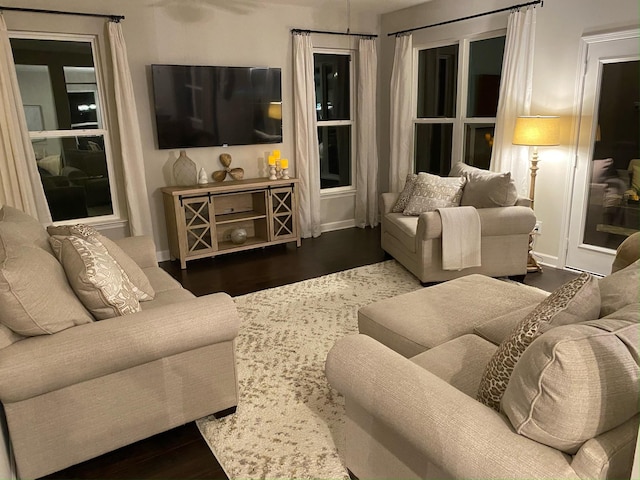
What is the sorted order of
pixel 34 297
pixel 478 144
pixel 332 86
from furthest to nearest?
pixel 332 86 < pixel 478 144 < pixel 34 297

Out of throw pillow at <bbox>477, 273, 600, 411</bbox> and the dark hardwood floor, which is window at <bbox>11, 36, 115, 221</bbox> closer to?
the dark hardwood floor

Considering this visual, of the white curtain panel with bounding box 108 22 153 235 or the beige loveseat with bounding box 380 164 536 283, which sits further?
the white curtain panel with bounding box 108 22 153 235

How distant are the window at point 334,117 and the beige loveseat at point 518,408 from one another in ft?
14.7

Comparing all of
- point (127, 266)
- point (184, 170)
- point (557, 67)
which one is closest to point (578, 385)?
point (127, 266)

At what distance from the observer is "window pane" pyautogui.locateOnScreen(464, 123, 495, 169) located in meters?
5.13

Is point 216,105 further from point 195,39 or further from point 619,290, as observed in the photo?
point 619,290

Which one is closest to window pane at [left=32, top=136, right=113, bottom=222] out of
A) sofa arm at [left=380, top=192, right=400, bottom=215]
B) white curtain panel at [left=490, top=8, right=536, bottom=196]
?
sofa arm at [left=380, top=192, right=400, bottom=215]

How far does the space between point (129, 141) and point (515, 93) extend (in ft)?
11.8

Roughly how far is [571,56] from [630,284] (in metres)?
3.10

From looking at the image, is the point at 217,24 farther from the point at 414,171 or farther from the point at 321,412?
the point at 321,412

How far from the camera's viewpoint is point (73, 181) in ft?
15.1

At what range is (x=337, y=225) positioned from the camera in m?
6.18

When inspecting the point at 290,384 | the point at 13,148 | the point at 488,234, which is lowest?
the point at 290,384

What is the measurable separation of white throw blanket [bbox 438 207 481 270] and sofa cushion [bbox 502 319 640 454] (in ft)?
8.70
